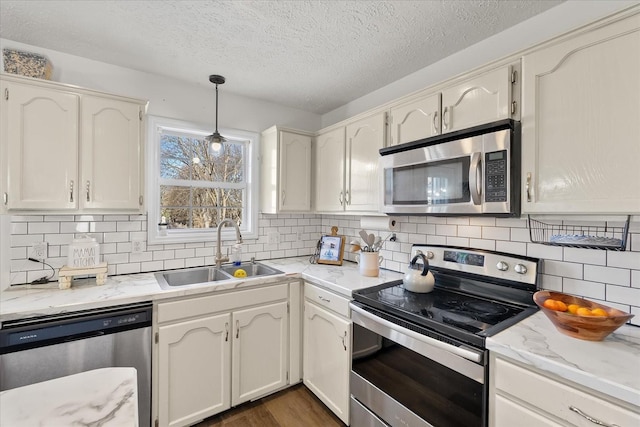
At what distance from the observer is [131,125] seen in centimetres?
189

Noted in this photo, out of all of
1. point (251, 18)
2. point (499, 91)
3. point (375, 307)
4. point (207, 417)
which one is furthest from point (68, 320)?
point (499, 91)

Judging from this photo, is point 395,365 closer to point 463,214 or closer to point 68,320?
point 463,214

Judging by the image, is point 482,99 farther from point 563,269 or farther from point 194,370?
point 194,370

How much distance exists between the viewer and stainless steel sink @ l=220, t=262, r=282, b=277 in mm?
2420

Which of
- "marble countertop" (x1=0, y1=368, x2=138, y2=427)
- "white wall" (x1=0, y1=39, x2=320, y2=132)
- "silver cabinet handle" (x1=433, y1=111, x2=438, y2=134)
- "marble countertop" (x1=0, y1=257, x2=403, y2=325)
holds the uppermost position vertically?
"white wall" (x1=0, y1=39, x2=320, y2=132)

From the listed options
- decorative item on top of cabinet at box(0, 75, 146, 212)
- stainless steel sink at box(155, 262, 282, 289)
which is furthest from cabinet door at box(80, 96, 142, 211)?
stainless steel sink at box(155, 262, 282, 289)

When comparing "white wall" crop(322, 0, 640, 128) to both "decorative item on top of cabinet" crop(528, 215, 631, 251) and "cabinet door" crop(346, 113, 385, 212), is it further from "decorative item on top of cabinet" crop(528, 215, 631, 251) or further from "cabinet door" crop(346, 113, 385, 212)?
"decorative item on top of cabinet" crop(528, 215, 631, 251)

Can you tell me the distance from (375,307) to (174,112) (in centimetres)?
213

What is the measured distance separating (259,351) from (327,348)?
0.50 meters

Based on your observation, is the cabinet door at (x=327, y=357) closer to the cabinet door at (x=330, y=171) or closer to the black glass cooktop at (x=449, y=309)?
the black glass cooktop at (x=449, y=309)

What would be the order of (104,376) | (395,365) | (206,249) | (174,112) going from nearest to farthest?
(104,376) < (395,365) < (174,112) < (206,249)

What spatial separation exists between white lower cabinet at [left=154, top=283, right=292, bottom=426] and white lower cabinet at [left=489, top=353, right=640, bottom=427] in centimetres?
143

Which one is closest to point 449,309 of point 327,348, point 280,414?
point 327,348

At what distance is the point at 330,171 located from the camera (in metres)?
2.55
